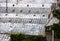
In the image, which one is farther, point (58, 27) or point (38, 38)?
point (38, 38)

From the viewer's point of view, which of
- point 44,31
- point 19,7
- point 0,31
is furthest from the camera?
point 19,7

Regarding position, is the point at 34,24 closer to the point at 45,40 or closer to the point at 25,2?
the point at 45,40

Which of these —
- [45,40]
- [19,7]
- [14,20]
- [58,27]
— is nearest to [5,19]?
[14,20]

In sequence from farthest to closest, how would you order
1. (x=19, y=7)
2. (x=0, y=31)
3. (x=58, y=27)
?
(x=19, y=7), (x=0, y=31), (x=58, y=27)

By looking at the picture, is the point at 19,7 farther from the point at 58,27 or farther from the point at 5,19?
the point at 58,27

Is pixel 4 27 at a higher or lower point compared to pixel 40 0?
lower

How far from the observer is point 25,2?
2206 cm

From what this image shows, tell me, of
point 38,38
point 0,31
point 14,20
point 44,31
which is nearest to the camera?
point 38,38

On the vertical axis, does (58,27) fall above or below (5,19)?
above

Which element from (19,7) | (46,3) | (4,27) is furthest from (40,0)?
(4,27)

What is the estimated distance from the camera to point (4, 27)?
18078 millimetres

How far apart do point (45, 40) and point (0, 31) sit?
385 cm

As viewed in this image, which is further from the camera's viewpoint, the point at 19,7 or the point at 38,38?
the point at 19,7

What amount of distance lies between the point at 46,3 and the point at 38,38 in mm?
6693
